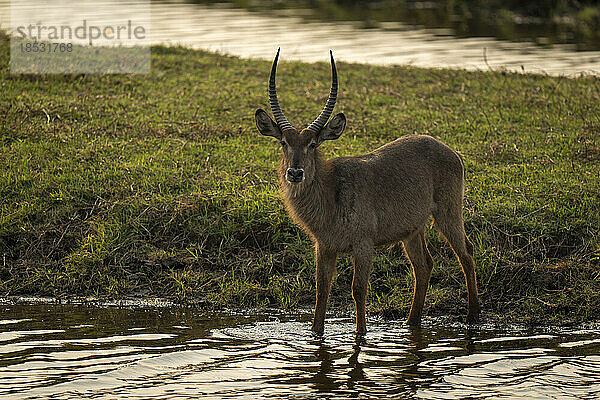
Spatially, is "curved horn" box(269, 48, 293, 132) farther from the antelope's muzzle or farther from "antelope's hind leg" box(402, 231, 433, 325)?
"antelope's hind leg" box(402, 231, 433, 325)

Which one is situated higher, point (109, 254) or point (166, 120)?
point (166, 120)

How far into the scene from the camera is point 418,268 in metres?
6.75

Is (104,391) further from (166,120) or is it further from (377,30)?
Result: (377,30)

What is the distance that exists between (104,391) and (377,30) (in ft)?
52.3

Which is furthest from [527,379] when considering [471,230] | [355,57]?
[355,57]

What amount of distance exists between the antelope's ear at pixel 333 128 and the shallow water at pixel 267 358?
1.39 meters

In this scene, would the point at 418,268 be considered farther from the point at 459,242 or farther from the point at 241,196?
the point at 241,196

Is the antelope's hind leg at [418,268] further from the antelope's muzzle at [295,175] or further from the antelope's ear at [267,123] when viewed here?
the antelope's ear at [267,123]

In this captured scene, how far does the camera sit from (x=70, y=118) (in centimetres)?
1023

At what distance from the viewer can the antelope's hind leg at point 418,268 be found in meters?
6.61

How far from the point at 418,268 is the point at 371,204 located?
734 millimetres

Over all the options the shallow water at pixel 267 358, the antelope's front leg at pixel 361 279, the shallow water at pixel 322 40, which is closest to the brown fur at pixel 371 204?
the antelope's front leg at pixel 361 279

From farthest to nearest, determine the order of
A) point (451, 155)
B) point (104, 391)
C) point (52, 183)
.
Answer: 1. point (52, 183)
2. point (451, 155)
3. point (104, 391)

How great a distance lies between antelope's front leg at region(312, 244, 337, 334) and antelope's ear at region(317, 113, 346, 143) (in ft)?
2.61
